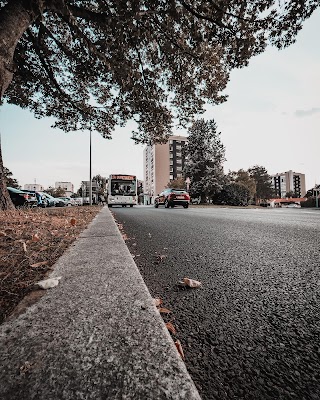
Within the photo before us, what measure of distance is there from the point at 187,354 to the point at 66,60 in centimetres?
1252

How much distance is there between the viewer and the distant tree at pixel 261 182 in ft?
286

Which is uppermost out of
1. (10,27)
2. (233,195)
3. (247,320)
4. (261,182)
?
(261,182)

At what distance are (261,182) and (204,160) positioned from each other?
2407 inches

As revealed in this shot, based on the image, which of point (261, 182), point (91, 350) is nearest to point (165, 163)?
point (261, 182)

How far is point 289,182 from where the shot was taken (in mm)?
177250

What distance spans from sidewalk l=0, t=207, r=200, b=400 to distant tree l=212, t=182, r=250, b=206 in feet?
108

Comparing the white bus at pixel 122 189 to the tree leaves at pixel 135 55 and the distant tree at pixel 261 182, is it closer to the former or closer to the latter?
the tree leaves at pixel 135 55

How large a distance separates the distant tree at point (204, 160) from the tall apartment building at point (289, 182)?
161 metres

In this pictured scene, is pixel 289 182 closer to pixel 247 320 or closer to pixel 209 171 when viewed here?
pixel 209 171

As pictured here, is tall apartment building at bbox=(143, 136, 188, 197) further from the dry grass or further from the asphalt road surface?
the asphalt road surface

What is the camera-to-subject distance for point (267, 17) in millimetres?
6590

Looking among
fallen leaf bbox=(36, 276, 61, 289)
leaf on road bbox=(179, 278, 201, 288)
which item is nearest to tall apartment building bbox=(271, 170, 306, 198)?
leaf on road bbox=(179, 278, 201, 288)

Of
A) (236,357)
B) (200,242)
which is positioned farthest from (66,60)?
(236,357)

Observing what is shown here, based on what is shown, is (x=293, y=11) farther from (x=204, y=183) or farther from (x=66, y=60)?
(x=204, y=183)
